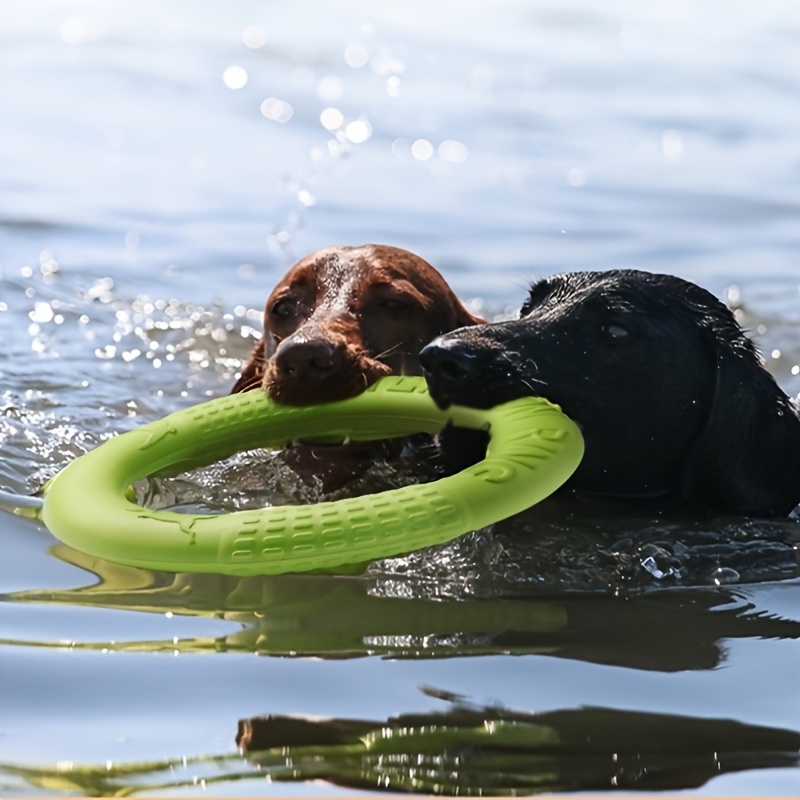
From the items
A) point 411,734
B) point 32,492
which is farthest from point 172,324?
point 411,734

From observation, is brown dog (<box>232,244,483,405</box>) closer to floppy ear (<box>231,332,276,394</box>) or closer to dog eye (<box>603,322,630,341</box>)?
floppy ear (<box>231,332,276,394</box>)

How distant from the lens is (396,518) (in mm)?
4141

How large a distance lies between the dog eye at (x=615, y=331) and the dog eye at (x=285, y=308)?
1359mm

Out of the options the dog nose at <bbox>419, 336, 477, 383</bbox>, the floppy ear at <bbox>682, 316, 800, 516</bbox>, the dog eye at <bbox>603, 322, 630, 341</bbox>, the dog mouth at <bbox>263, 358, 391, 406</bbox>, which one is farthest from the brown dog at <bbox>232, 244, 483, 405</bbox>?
the floppy ear at <bbox>682, 316, 800, 516</bbox>

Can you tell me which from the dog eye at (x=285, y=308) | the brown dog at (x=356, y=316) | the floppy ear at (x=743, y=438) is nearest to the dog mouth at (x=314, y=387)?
the brown dog at (x=356, y=316)

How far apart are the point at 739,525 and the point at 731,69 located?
44.0ft

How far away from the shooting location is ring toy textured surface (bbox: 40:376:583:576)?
4.10 meters

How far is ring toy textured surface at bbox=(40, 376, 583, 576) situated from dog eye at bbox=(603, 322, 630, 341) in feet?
1.14

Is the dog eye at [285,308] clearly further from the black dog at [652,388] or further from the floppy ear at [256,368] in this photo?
the black dog at [652,388]

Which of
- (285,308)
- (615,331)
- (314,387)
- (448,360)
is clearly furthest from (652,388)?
(285,308)

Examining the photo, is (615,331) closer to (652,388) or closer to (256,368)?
(652,388)

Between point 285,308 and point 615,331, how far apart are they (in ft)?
4.70

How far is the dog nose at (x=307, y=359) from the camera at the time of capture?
4984 millimetres

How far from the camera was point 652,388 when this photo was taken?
16.4ft
